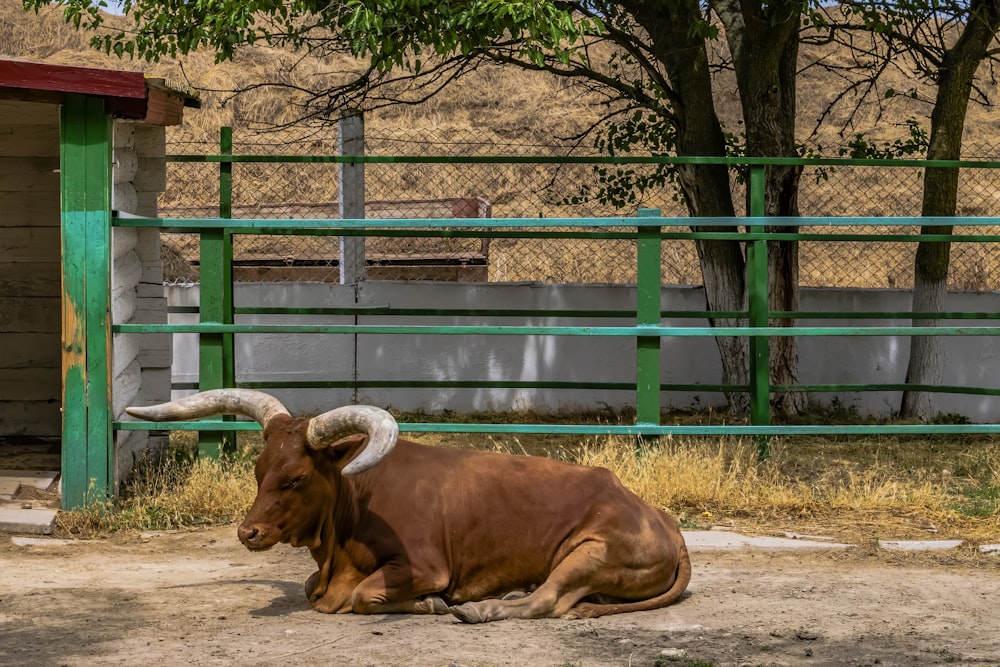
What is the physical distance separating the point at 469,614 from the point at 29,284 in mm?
5725

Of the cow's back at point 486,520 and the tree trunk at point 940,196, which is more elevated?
the tree trunk at point 940,196

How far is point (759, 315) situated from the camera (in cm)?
835

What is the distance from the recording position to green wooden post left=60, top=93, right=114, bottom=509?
7.07 meters

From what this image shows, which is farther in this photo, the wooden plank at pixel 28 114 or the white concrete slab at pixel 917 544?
the wooden plank at pixel 28 114

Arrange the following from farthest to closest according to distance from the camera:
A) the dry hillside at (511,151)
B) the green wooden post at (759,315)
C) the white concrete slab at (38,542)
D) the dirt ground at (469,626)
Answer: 1. the dry hillside at (511,151)
2. the green wooden post at (759,315)
3. the white concrete slab at (38,542)
4. the dirt ground at (469,626)

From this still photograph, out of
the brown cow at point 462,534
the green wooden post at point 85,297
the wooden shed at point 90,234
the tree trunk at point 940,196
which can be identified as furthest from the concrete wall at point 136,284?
the tree trunk at point 940,196

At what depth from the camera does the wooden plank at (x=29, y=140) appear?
8.83m

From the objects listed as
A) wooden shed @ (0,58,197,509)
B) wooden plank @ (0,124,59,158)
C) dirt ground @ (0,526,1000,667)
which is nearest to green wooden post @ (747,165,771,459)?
dirt ground @ (0,526,1000,667)

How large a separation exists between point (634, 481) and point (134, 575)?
2911 mm

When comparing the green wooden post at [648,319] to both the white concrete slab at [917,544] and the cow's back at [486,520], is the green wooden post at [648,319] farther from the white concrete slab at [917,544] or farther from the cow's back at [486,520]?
the cow's back at [486,520]

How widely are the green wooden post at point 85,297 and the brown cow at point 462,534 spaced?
189 centimetres

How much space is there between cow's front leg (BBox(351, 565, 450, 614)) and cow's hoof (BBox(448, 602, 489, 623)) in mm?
155

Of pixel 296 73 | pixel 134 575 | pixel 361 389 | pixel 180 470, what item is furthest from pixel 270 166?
pixel 134 575

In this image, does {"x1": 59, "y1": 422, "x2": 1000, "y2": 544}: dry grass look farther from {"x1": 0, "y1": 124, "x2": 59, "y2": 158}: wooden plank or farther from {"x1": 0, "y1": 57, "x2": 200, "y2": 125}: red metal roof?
{"x1": 0, "y1": 124, "x2": 59, "y2": 158}: wooden plank
